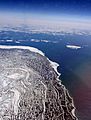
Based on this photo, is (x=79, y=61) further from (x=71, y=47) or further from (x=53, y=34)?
(x=53, y=34)

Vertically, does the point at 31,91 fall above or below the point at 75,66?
above

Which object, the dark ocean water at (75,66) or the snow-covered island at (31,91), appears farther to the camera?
the dark ocean water at (75,66)

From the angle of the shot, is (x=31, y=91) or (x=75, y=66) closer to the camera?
(x=31, y=91)

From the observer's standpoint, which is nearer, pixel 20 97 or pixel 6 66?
pixel 20 97

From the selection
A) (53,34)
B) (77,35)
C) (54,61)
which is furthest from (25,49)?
(77,35)
